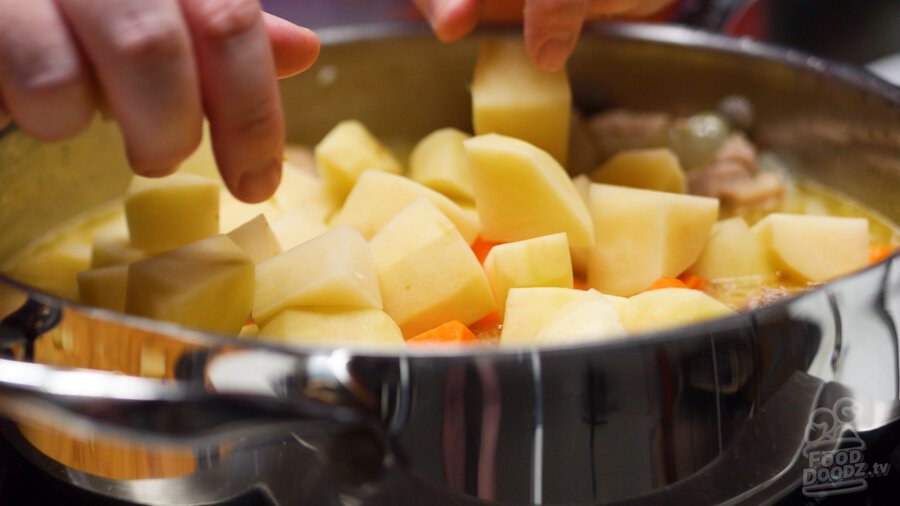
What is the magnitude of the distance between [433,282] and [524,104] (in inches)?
13.8

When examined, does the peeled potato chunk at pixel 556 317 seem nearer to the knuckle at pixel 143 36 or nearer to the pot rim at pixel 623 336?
the pot rim at pixel 623 336

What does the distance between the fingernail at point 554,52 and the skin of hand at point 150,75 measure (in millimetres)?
469

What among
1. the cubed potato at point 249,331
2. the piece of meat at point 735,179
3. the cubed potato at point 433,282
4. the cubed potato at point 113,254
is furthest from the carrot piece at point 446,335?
the piece of meat at point 735,179

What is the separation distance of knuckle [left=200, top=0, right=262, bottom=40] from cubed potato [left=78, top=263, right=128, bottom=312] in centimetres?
29

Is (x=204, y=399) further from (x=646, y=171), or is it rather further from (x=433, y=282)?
(x=646, y=171)

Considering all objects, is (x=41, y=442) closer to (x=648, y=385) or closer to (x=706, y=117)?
(x=648, y=385)

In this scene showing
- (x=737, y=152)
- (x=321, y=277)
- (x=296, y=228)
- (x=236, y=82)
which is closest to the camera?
(x=236, y=82)

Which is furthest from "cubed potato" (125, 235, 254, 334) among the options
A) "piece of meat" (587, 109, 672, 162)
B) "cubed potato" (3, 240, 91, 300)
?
"piece of meat" (587, 109, 672, 162)

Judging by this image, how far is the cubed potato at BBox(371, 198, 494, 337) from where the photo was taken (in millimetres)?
841

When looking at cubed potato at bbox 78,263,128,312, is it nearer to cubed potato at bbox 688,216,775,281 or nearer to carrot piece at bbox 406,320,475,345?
carrot piece at bbox 406,320,475,345

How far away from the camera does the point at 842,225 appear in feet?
3.22

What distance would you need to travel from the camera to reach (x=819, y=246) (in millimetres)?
985

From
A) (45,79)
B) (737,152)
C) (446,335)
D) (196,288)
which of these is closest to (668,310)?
(446,335)

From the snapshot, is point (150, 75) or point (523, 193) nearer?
point (150, 75)
